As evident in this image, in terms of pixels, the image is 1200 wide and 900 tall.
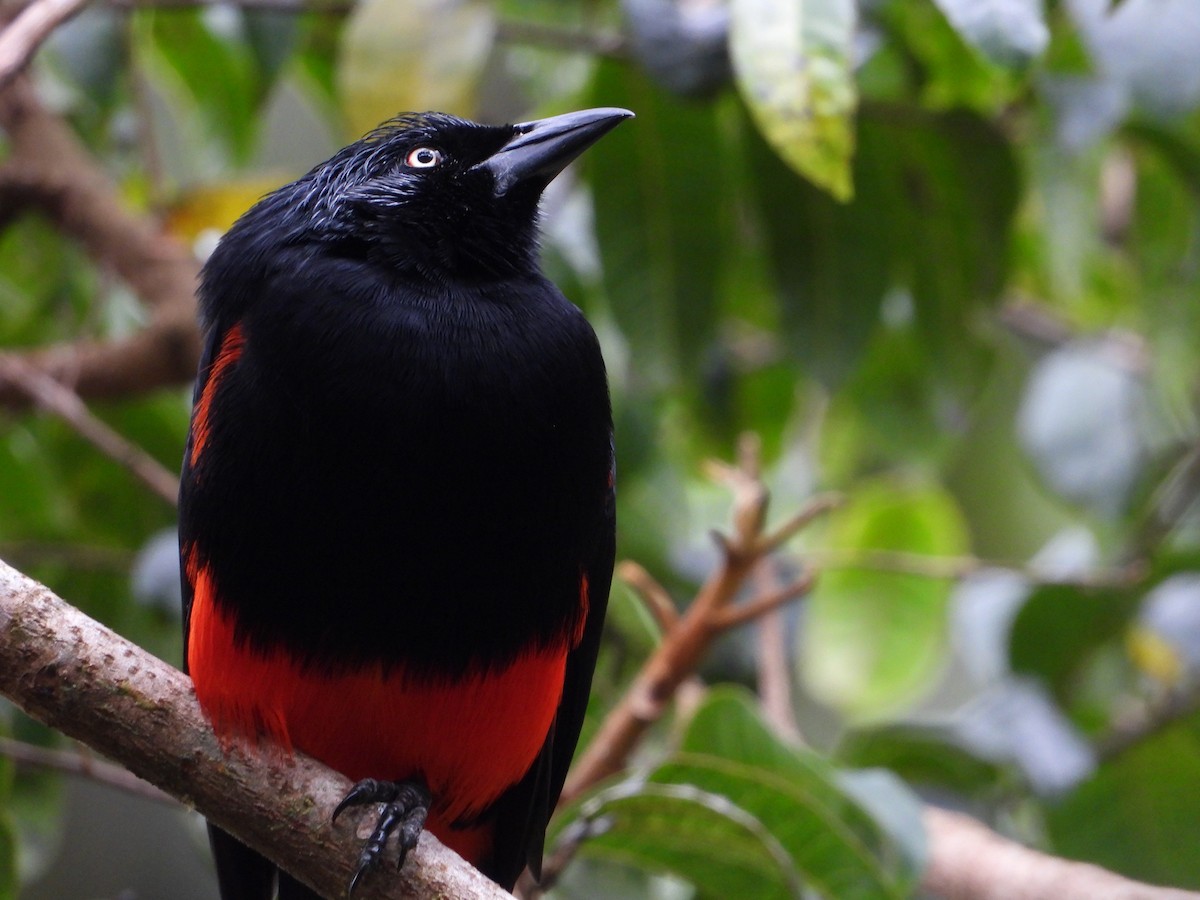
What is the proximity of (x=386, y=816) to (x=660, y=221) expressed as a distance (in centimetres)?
183

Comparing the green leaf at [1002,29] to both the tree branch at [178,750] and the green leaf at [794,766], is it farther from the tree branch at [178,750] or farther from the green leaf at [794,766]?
the tree branch at [178,750]

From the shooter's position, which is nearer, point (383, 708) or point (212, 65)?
point (383, 708)

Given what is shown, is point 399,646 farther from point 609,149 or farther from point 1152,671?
point 1152,671

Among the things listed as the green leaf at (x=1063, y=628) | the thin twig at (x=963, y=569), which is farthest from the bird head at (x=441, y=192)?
the green leaf at (x=1063, y=628)

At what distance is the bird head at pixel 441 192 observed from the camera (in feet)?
8.23

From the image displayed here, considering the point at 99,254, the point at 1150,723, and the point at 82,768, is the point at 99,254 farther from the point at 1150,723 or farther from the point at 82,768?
the point at 1150,723

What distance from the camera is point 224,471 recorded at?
223 cm

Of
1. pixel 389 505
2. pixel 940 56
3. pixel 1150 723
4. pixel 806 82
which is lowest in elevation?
pixel 1150 723

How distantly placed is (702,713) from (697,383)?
4.00 feet

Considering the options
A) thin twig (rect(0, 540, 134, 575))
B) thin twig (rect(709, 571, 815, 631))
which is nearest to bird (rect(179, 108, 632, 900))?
thin twig (rect(709, 571, 815, 631))

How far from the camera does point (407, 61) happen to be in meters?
2.93

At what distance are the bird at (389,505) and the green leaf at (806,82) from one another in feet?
1.59

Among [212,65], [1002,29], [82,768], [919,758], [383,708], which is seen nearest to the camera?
[383,708]

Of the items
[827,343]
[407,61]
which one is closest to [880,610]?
[827,343]
